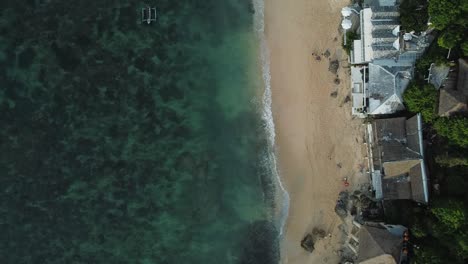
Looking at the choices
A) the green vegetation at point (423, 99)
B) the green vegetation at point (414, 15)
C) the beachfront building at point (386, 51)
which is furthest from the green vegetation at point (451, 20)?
the green vegetation at point (423, 99)

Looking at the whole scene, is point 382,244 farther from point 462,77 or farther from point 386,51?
point 386,51

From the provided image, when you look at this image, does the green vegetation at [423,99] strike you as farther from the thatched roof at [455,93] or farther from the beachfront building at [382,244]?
the beachfront building at [382,244]

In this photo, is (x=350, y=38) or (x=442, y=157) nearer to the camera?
(x=442, y=157)

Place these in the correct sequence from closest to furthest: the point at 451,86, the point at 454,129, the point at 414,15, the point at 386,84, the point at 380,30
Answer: the point at 454,129
the point at 451,86
the point at 414,15
the point at 386,84
the point at 380,30

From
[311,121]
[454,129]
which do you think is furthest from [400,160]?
[311,121]

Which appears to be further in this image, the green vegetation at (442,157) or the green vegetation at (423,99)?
the green vegetation at (423,99)

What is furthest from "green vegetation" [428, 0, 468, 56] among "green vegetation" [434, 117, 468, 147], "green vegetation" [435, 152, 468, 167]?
"green vegetation" [435, 152, 468, 167]

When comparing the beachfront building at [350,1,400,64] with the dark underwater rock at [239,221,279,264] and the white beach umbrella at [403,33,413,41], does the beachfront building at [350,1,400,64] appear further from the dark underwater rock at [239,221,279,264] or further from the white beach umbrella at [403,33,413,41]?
the dark underwater rock at [239,221,279,264]

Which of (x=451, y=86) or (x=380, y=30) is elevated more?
(x=380, y=30)
